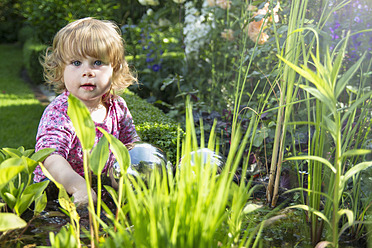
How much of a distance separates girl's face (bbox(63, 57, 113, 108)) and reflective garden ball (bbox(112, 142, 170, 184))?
50cm

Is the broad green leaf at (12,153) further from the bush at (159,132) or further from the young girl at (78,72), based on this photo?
the bush at (159,132)

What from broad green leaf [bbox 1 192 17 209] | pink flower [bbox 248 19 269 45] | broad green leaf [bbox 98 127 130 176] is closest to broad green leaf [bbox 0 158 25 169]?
broad green leaf [bbox 1 192 17 209]

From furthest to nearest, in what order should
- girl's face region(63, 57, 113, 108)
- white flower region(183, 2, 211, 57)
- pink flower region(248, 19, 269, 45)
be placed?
white flower region(183, 2, 211, 57)
pink flower region(248, 19, 269, 45)
girl's face region(63, 57, 113, 108)

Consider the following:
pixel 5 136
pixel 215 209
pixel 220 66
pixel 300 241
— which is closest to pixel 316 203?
pixel 300 241

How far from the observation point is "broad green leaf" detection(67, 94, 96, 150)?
97cm

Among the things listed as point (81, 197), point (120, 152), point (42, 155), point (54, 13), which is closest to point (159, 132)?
point (81, 197)

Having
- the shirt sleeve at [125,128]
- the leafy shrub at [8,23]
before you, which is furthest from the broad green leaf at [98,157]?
the leafy shrub at [8,23]

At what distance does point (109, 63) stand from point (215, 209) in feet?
4.24

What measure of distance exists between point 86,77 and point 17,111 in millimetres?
3858

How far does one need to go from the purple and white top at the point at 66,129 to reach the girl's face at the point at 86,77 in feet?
0.57

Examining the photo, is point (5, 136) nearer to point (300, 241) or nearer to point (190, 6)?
point (190, 6)

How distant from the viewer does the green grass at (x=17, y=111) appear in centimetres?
422

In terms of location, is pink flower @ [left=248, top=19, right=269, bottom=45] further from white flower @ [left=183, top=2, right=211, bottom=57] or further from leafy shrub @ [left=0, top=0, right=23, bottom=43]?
leafy shrub @ [left=0, top=0, right=23, bottom=43]

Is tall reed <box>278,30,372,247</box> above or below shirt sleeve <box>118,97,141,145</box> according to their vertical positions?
above
